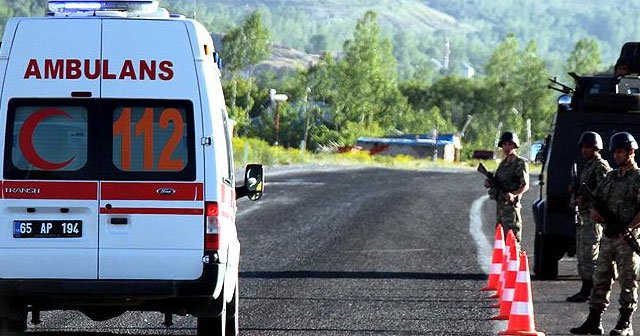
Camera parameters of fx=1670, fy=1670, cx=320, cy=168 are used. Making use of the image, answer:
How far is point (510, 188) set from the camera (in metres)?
19.8

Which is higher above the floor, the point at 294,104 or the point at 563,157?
the point at 563,157

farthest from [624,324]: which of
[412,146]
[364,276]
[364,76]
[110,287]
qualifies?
[364,76]

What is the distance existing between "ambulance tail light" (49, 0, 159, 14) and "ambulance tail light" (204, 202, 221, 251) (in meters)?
1.62

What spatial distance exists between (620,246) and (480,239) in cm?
1506

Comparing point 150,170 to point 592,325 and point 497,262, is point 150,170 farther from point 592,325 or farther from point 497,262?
point 497,262

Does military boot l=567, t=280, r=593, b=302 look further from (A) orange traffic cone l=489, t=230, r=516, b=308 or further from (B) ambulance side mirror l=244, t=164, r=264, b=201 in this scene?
(B) ambulance side mirror l=244, t=164, r=264, b=201

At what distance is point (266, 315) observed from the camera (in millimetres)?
15523

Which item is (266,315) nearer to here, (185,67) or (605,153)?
(185,67)

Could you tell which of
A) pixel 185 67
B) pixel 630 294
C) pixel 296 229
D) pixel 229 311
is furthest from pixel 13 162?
pixel 296 229

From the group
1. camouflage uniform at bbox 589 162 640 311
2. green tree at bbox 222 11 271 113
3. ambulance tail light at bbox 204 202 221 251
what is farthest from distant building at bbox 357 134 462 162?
ambulance tail light at bbox 204 202 221 251

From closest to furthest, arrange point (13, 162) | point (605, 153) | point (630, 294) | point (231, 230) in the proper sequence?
point (13, 162)
point (231, 230)
point (630, 294)
point (605, 153)

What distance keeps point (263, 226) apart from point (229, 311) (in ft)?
60.6

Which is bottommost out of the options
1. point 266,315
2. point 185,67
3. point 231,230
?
point 266,315

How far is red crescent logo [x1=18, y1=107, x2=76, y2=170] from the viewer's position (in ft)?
37.0
